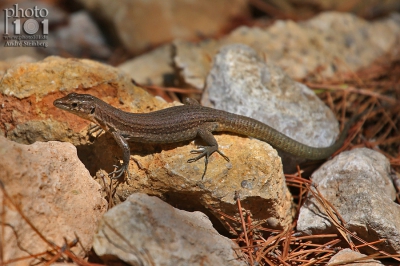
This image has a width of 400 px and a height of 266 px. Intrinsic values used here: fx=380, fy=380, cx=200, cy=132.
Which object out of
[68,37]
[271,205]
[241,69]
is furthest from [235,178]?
[68,37]

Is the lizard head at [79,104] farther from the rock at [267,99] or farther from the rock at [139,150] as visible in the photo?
the rock at [267,99]

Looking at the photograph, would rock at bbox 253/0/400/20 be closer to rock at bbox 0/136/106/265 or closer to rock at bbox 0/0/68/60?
rock at bbox 0/0/68/60

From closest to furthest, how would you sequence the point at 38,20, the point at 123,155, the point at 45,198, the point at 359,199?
the point at 45,198 < the point at 359,199 < the point at 123,155 < the point at 38,20

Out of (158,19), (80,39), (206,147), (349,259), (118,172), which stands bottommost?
(349,259)

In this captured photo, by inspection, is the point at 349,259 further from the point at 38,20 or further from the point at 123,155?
the point at 38,20

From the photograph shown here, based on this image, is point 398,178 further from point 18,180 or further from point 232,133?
point 18,180

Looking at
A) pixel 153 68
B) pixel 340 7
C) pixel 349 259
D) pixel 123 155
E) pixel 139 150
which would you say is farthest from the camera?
pixel 340 7

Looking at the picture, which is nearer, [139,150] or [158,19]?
[139,150]

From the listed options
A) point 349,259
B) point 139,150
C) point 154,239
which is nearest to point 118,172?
point 139,150
